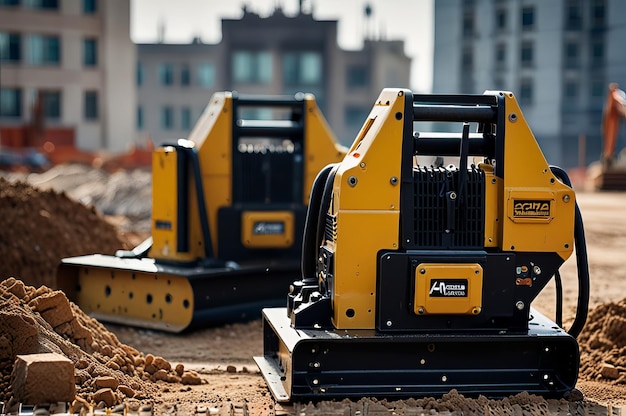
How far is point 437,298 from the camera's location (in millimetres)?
6922

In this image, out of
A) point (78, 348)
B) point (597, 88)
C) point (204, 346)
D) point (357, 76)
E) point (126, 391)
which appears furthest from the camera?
point (357, 76)

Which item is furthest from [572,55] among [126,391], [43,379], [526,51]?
[43,379]

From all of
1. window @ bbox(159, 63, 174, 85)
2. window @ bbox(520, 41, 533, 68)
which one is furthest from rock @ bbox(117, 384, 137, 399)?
window @ bbox(159, 63, 174, 85)

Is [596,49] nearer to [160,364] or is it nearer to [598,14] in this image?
[598,14]

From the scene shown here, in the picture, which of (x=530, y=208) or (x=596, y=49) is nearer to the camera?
(x=530, y=208)

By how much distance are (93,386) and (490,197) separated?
9.53 ft

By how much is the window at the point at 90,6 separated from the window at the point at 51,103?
14.6 feet

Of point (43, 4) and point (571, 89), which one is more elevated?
point (43, 4)

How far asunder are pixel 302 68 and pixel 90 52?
19.7 m

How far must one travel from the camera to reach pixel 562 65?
212ft

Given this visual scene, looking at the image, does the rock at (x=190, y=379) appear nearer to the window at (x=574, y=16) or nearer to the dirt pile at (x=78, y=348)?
→ the dirt pile at (x=78, y=348)

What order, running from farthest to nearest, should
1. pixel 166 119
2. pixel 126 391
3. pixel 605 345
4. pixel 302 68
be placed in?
pixel 166 119 < pixel 302 68 < pixel 605 345 < pixel 126 391

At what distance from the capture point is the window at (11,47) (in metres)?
50.7

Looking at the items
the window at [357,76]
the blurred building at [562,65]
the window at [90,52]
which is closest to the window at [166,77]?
the window at [357,76]
